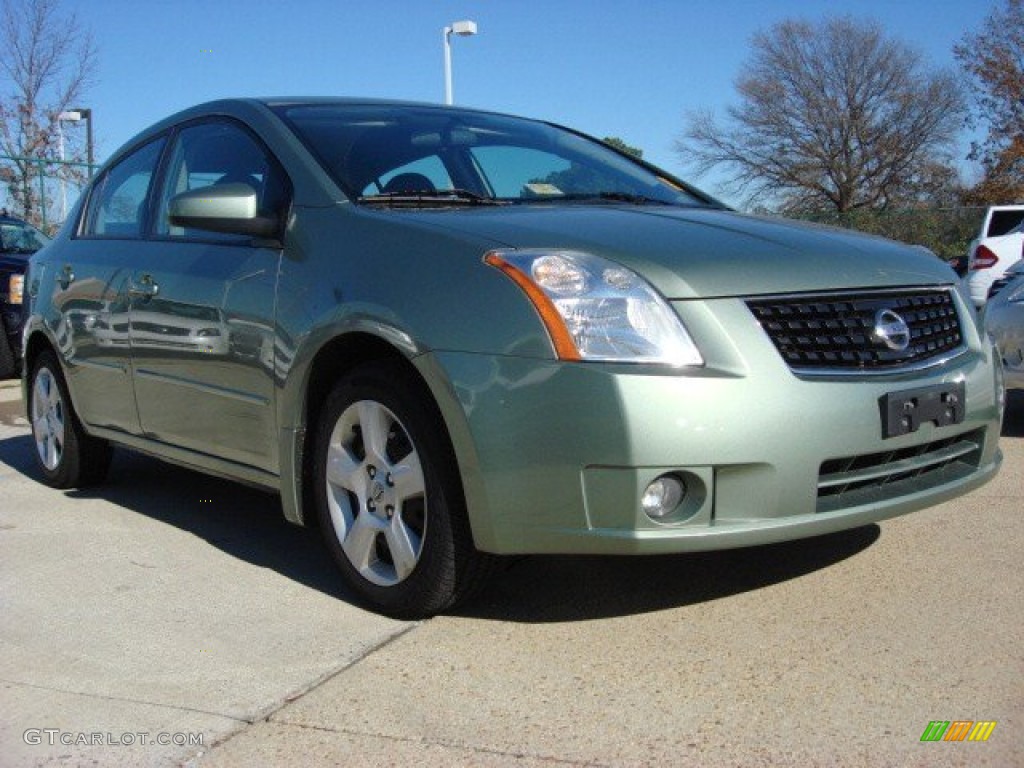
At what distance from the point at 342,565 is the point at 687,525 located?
115cm

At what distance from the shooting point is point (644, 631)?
3.25 m

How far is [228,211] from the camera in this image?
3.72 metres

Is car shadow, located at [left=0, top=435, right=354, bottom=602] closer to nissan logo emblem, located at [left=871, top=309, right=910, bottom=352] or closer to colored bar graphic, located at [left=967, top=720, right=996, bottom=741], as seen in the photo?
nissan logo emblem, located at [left=871, top=309, right=910, bottom=352]

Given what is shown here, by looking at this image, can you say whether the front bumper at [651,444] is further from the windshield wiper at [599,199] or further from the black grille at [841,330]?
the windshield wiper at [599,199]

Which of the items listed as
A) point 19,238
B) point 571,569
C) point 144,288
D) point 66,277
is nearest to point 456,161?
point 144,288

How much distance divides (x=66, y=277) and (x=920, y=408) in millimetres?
3647

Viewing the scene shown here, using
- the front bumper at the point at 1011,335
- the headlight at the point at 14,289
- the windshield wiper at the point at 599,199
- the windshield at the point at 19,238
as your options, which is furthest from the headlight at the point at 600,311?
the windshield at the point at 19,238

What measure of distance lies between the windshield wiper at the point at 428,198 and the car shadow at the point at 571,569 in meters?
1.15

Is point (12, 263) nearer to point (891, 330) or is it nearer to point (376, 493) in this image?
point (376, 493)

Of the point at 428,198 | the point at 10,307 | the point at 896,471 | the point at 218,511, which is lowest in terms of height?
the point at 218,511

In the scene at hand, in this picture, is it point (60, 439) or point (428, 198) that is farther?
point (60, 439)

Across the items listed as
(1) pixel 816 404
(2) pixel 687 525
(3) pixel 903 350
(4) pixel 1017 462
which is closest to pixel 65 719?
(2) pixel 687 525

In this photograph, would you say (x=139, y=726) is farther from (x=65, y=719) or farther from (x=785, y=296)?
(x=785, y=296)
